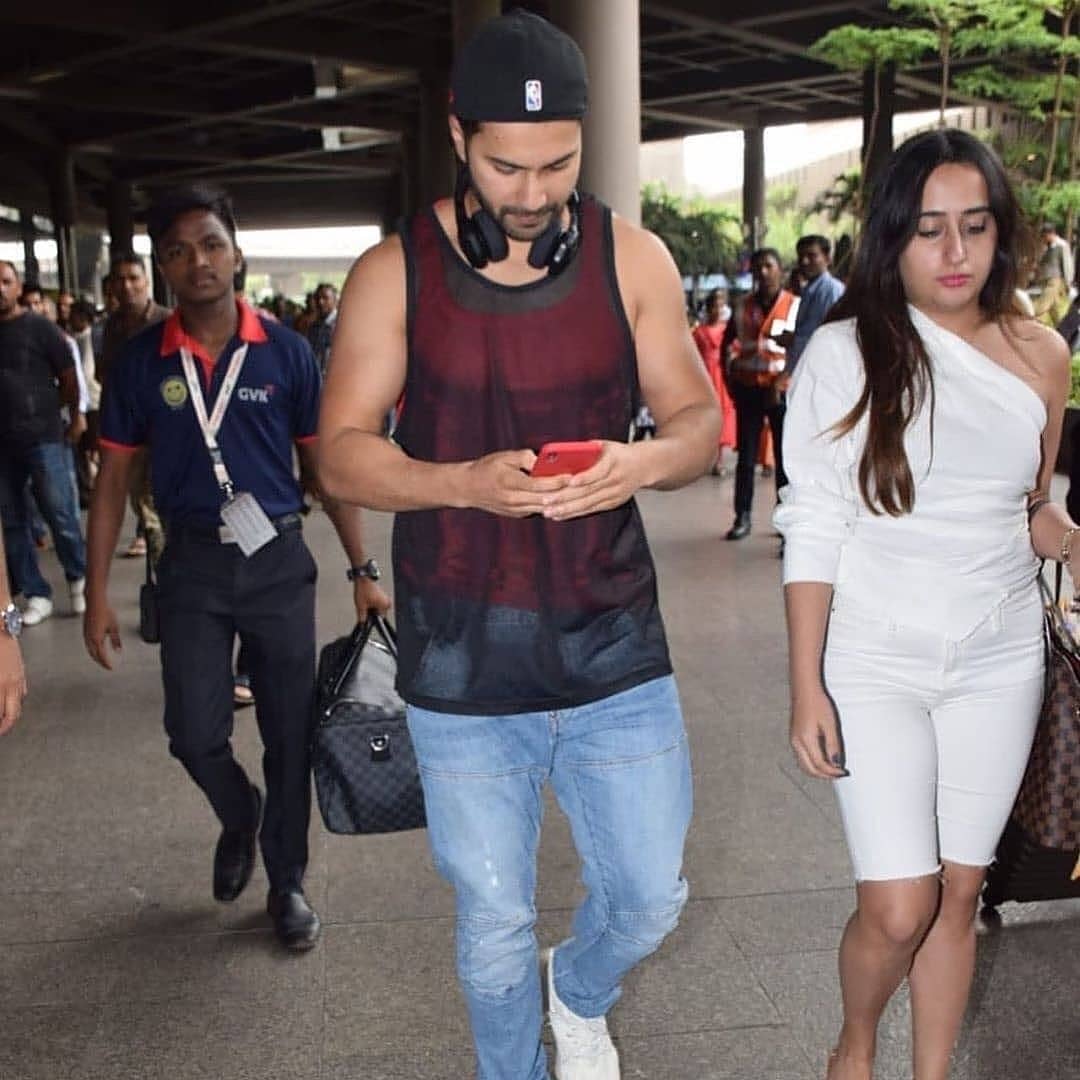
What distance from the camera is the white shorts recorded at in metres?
2.52

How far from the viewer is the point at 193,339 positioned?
3764 millimetres

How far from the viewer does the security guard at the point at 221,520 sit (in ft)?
12.0

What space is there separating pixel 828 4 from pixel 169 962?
79.8ft

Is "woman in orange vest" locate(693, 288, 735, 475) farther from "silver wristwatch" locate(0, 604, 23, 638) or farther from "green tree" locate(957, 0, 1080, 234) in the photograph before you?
"silver wristwatch" locate(0, 604, 23, 638)

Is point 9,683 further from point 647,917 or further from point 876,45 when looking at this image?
point 876,45

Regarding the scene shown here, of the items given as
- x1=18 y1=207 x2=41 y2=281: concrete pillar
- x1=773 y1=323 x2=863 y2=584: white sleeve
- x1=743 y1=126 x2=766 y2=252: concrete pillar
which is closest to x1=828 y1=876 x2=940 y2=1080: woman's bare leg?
x1=773 y1=323 x2=863 y2=584: white sleeve

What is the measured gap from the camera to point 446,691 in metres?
2.46

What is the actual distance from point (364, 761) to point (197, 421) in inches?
45.0

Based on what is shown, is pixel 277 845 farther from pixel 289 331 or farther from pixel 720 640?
pixel 720 640

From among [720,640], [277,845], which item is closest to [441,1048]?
[277,845]

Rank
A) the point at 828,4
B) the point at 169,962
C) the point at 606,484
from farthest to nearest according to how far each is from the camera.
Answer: the point at 828,4 → the point at 169,962 → the point at 606,484

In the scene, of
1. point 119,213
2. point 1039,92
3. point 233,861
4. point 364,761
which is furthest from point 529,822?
point 119,213

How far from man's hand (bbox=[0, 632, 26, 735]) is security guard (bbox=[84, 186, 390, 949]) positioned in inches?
44.6

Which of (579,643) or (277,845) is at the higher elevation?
(579,643)
